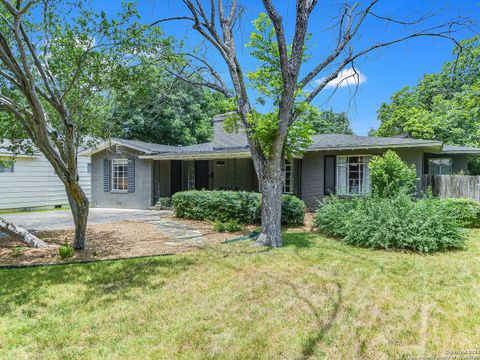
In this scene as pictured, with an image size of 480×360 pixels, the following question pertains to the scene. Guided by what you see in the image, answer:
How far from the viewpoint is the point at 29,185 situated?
53.0 feet

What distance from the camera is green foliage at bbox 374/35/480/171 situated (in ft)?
62.1

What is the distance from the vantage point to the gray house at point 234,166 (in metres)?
12.4

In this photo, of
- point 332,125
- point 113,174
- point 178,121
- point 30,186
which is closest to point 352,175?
point 113,174

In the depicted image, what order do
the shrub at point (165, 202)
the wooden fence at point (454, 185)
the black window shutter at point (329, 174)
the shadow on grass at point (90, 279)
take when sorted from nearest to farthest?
the shadow on grass at point (90, 279) < the wooden fence at point (454, 185) < the black window shutter at point (329, 174) < the shrub at point (165, 202)

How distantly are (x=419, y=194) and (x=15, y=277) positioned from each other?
1214cm

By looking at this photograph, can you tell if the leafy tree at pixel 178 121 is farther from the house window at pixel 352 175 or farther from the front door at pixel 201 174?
the house window at pixel 352 175

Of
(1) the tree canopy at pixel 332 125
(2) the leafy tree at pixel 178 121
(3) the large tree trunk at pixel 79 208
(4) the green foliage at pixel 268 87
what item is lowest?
(3) the large tree trunk at pixel 79 208

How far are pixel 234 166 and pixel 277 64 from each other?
726 centimetres

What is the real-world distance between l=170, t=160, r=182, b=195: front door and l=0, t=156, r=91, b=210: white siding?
6181 mm

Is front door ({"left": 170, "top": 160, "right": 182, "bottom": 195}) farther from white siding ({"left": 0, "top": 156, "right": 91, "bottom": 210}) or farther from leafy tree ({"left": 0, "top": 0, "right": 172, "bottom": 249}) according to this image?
leafy tree ({"left": 0, "top": 0, "right": 172, "bottom": 249})

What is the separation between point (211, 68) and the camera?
8.44 meters

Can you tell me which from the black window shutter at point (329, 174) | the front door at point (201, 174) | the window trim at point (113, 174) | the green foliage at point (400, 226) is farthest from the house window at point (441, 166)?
the window trim at point (113, 174)

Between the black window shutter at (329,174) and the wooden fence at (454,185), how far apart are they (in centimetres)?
318

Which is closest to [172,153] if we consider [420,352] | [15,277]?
[15,277]
